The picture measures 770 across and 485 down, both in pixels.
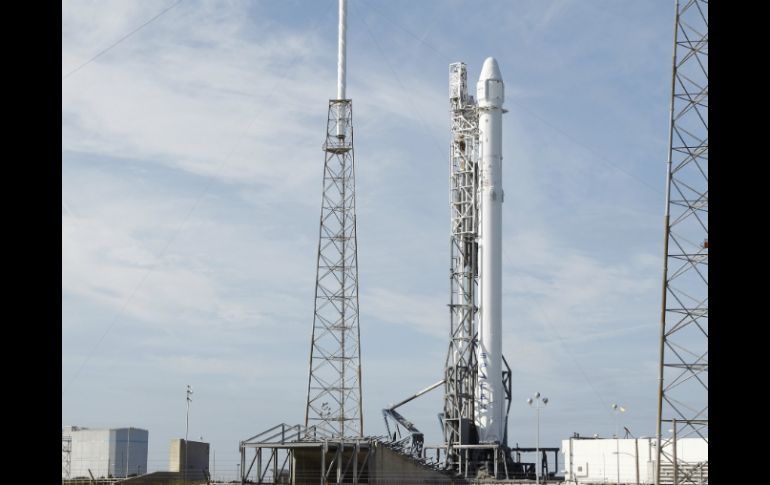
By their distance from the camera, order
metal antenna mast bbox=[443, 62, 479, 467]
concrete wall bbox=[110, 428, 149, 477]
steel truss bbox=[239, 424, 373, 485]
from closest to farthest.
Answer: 1. steel truss bbox=[239, 424, 373, 485]
2. metal antenna mast bbox=[443, 62, 479, 467]
3. concrete wall bbox=[110, 428, 149, 477]

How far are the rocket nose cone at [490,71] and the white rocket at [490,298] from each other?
13.4ft

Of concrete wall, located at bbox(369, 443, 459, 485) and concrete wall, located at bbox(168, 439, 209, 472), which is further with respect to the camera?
concrete wall, located at bbox(168, 439, 209, 472)

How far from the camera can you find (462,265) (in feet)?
238

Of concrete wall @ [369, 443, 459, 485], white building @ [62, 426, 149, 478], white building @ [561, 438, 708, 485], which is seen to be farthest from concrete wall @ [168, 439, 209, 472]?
white building @ [561, 438, 708, 485]

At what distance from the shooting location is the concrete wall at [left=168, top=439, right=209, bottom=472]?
6512 centimetres

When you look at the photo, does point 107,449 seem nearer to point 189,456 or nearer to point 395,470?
point 189,456

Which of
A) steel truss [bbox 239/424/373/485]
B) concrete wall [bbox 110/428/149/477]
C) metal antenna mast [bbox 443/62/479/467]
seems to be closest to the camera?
steel truss [bbox 239/424/373/485]

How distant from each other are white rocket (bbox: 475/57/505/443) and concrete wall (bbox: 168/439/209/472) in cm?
1857

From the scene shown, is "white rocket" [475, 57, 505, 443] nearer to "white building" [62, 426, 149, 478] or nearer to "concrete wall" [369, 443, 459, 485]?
"concrete wall" [369, 443, 459, 485]

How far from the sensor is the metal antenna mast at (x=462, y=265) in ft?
229

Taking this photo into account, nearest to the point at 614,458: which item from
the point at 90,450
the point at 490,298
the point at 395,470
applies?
the point at 490,298

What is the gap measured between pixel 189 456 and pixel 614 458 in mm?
27479
